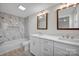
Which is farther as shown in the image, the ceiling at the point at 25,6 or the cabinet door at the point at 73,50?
the ceiling at the point at 25,6

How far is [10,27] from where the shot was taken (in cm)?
142

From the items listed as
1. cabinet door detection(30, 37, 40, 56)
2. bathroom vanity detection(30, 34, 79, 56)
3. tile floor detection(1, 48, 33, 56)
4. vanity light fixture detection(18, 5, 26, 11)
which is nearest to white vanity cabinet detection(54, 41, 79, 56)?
bathroom vanity detection(30, 34, 79, 56)

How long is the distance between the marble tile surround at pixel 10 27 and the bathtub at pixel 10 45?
0.07 metres

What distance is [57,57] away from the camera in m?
1.36

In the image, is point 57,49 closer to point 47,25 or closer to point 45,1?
point 47,25

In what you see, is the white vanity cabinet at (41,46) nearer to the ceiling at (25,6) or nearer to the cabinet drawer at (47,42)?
the cabinet drawer at (47,42)

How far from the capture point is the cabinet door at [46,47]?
1.38 meters

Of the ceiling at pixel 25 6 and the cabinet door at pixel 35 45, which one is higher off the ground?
the ceiling at pixel 25 6

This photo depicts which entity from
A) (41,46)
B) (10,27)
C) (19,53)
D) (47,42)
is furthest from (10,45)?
(47,42)

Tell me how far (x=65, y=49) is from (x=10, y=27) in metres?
1.03

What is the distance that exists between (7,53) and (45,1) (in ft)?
3.78

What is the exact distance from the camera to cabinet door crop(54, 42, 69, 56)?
130 centimetres

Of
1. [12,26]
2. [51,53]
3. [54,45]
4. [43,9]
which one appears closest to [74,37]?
[54,45]

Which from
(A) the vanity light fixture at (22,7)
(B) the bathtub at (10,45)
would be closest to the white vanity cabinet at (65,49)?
(B) the bathtub at (10,45)
